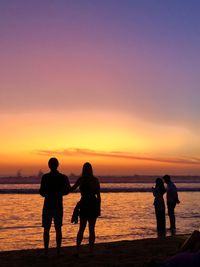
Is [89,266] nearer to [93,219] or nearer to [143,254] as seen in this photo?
[93,219]

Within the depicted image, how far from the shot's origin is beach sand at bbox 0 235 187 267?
874 cm

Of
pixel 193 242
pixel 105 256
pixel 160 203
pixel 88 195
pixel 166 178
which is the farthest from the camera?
pixel 166 178

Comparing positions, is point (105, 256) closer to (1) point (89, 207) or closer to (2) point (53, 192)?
(1) point (89, 207)

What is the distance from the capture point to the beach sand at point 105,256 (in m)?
8.74

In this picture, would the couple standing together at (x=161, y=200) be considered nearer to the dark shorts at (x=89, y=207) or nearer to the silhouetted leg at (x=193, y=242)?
the dark shorts at (x=89, y=207)

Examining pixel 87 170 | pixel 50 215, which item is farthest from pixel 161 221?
pixel 50 215

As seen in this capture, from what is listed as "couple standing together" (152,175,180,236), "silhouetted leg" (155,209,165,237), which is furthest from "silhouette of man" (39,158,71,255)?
"silhouetted leg" (155,209,165,237)

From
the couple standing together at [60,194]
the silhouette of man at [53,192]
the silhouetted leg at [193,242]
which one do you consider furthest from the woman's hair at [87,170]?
the silhouetted leg at [193,242]

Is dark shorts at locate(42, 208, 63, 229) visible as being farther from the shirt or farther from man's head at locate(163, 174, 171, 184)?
man's head at locate(163, 174, 171, 184)

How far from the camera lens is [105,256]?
9.62 m

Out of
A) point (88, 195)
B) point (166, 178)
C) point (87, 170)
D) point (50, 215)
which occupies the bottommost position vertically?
point (50, 215)

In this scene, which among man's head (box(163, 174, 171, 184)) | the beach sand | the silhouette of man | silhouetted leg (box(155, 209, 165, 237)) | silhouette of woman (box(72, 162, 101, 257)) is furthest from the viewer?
man's head (box(163, 174, 171, 184))

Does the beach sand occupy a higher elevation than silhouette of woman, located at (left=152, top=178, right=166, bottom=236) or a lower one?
lower

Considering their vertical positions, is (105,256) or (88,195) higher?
(88,195)
